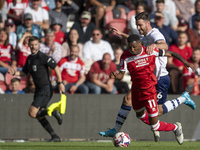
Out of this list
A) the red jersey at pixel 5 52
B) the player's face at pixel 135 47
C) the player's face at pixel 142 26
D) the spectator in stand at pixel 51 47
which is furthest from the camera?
the spectator in stand at pixel 51 47

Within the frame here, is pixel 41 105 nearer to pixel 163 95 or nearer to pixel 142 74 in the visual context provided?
pixel 163 95

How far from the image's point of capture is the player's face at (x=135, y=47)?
26.7 feet

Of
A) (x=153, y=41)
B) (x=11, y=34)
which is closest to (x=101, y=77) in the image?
(x=11, y=34)

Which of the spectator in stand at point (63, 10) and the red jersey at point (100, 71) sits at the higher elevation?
the spectator in stand at point (63, 10)

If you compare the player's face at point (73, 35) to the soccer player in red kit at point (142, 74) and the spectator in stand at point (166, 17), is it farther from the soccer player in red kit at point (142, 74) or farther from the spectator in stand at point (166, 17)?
the soccer player in red kit at point (142, 74)

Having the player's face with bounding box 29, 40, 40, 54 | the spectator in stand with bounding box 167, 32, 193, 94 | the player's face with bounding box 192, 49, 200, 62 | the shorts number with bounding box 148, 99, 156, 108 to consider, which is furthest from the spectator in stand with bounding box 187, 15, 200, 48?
the shorts number with bounding box 148, 99, 156, 108

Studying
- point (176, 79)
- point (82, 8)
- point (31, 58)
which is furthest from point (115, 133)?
point (82, 8)

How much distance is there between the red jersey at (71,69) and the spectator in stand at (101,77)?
0.96 feet

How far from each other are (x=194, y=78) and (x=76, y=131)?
349 cm

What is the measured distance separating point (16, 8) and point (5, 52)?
2177mm

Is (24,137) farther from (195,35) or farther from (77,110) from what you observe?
(195,35)

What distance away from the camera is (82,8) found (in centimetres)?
1647

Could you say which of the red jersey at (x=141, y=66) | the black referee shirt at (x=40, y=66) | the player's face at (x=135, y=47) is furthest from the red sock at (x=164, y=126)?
the black referee shirt at (x=40, y=66)

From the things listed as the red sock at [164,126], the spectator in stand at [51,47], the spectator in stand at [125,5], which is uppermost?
the spectator in stand at [125,5]
